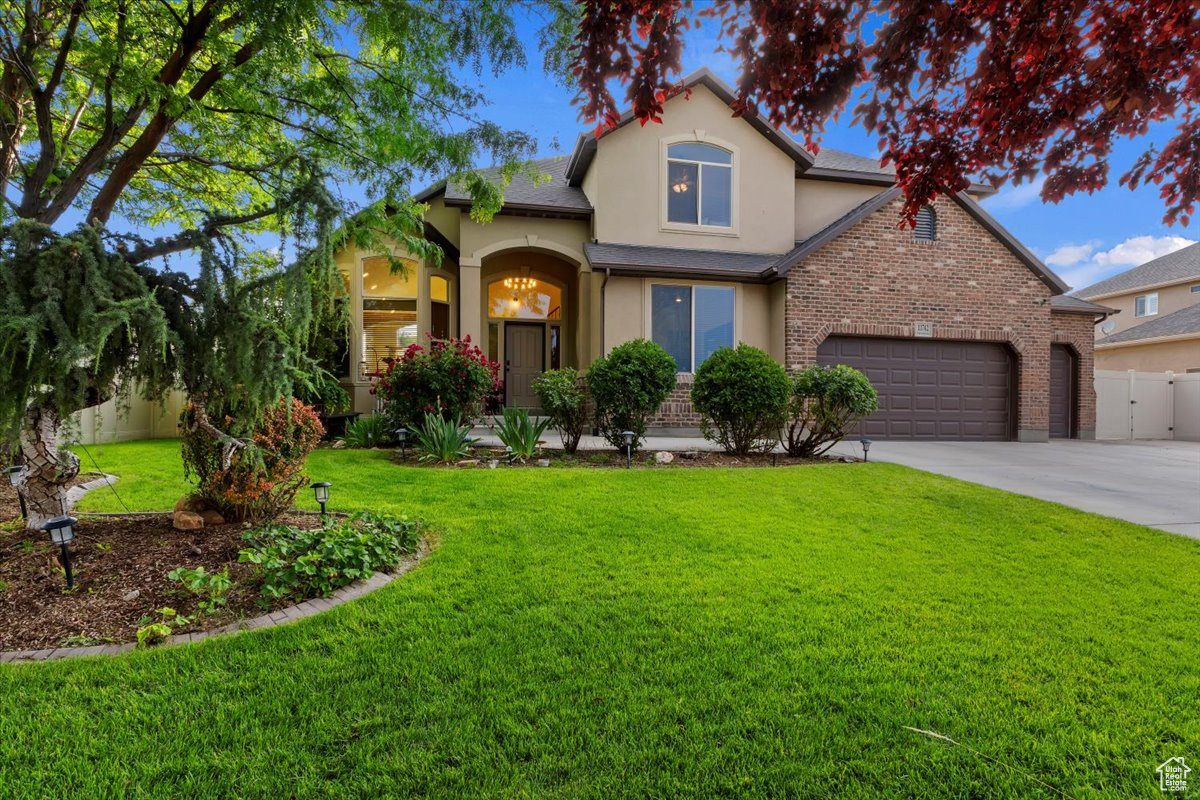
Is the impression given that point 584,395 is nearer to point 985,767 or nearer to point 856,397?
point 856,397

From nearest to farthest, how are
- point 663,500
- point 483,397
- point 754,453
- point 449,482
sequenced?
point 663,500, point 449,482, point 754,453, point 483,397

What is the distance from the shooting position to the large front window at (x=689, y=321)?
36.8ft

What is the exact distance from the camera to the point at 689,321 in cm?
1130

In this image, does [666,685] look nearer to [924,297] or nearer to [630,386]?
[630,386]

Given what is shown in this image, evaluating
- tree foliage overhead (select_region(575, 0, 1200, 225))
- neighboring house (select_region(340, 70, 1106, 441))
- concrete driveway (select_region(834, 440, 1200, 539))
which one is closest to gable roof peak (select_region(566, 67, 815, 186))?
neighboring house (select_region(340, 70, 1106, 441))

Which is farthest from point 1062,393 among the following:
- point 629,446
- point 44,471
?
point 44,471

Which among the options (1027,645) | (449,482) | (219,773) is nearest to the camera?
(219,773)

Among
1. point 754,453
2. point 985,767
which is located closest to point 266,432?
point 985,767

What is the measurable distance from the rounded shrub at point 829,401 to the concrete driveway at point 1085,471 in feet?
3.03

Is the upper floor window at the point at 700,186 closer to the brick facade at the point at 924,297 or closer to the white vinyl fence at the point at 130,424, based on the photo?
the brick facade at the point at 924,297

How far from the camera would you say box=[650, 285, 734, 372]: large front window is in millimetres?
11219

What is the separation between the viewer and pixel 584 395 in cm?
853

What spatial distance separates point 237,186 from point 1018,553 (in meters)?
9.41
